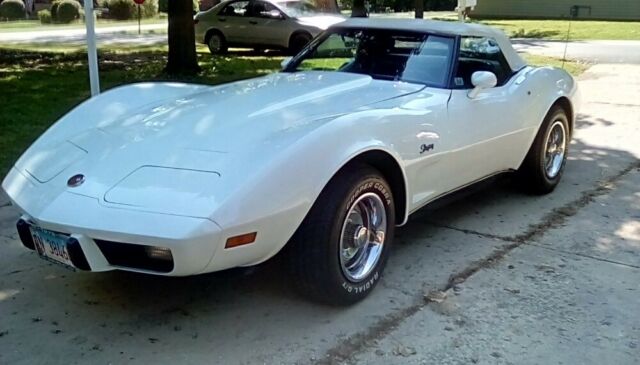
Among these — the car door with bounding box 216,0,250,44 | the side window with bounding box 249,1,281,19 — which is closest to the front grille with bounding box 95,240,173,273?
the side window with bounding box 249,1,281,19

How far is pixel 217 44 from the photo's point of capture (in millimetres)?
17422

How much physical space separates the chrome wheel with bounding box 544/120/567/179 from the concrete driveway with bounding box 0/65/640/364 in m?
0.82

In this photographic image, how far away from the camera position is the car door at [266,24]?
16406 mm

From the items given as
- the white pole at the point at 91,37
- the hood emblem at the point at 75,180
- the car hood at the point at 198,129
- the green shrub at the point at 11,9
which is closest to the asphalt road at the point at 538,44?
the white pole at the point at 91,37

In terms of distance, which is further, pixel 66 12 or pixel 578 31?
pixel 66 12

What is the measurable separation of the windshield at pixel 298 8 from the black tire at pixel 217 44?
5.69 feet

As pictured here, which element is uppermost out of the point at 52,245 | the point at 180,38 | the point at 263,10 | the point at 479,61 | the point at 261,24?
the point at 263,10

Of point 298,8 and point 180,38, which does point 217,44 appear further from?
point 180,38

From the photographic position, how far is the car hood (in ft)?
10.4

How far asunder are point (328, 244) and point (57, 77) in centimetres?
908

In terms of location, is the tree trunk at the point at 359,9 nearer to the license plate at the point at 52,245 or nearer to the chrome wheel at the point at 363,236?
the chrome wheel at the point at 363,236

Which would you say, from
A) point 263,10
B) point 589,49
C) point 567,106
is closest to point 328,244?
point 567,106

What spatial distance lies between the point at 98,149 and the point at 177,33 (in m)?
8.60

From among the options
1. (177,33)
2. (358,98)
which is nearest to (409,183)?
(358,98)
